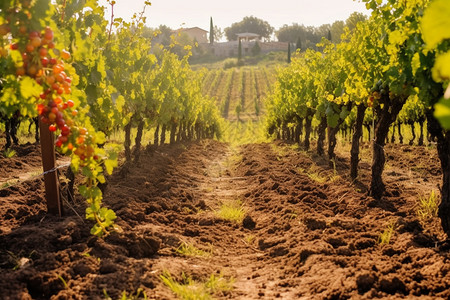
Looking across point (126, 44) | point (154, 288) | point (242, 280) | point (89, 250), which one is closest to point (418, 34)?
point (242, 280)

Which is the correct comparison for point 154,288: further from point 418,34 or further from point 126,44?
point 126,44

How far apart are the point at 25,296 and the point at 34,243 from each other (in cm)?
121

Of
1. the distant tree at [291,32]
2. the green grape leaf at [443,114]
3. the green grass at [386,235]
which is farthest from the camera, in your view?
the distant tree at [291,32]

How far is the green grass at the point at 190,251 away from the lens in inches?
193

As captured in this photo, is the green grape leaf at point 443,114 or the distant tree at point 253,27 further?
the distant tree at point 253,27

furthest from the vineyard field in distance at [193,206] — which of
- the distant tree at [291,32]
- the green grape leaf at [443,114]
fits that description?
the distant tree at [291,32]

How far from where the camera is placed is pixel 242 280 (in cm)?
446

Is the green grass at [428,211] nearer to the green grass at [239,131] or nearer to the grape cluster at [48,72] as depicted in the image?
the grape cluster at [48,72]

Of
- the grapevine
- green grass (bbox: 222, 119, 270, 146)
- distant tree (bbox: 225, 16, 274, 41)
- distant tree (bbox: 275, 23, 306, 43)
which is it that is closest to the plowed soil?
the grapevine

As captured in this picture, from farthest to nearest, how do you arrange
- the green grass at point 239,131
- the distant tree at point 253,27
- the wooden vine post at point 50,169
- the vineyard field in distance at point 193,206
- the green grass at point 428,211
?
1. the distant tree at point 253,27
2. the green grass at point 239,131
3. the green grass at point 428,211
4. the wooden vine post at point 50,169
5. the vineyard field in distance at point 193,206

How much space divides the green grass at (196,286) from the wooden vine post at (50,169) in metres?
2.07

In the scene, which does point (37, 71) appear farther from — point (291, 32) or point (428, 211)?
point (291, 32)

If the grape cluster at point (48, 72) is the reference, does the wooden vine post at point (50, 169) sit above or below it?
below

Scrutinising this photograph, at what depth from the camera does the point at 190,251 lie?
505 centimetres
